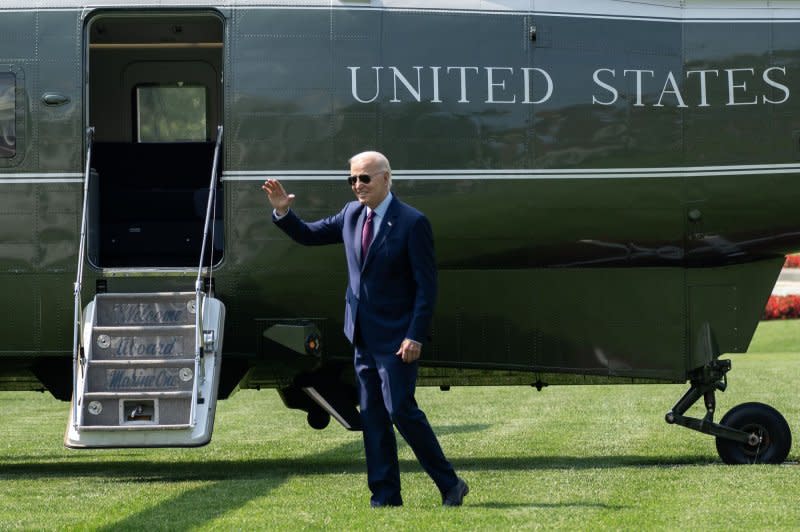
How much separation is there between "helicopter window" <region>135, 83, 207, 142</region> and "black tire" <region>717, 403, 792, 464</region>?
529 cm

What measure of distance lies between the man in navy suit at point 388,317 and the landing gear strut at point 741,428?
3.37 m

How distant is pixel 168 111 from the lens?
1341 centimetres

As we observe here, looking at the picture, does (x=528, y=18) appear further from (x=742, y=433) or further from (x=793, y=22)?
(x=742, y=433)

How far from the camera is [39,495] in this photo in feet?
34.1

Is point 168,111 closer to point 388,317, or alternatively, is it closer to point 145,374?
point 145,374

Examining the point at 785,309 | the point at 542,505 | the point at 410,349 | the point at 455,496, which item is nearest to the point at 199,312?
the point at 410,349

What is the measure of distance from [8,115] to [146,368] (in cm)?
236

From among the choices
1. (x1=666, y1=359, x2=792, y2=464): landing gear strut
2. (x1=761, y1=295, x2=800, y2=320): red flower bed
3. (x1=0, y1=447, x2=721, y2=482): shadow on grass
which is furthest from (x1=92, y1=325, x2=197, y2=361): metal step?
(x1=761, y1=295, x2=800, y2=320): red flower bed

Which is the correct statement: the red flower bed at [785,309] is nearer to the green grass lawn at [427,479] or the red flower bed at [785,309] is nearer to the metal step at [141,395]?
the green grass lawn at [427,479]

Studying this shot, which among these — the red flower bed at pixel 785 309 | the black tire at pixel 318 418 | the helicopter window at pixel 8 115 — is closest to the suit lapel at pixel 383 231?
the helicopter window at pixel 8 115

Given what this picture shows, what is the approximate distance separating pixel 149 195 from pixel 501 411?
711 centimetres

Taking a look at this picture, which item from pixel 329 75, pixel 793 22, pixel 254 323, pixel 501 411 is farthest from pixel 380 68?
pixel 501 411

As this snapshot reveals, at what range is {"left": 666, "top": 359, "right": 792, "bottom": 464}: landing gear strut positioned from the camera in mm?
11594

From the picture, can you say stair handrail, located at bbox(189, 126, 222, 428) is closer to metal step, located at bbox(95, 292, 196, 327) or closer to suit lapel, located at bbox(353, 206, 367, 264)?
metal step, located at bbox(95, 292, 196, 327)
